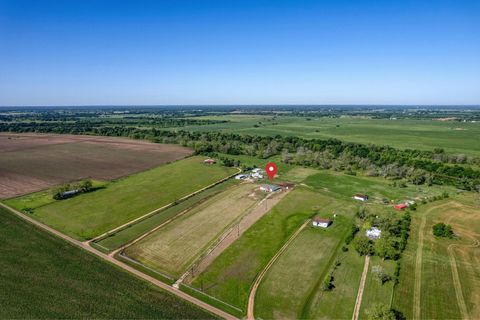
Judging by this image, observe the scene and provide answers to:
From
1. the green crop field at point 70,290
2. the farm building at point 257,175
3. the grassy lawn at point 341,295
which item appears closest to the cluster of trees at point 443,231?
the grassy lawn at point 341,295

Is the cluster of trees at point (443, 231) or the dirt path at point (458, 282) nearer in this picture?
the dirt path at point (458, 282)

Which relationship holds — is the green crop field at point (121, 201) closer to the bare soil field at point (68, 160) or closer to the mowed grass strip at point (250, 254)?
the bare soil field at point (68, 160)

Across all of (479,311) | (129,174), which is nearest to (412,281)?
(479,311)

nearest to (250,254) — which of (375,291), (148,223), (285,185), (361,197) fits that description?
(375,291)

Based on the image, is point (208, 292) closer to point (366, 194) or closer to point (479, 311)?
point (479, 311)

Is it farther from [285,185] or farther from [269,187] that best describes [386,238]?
[285,185]

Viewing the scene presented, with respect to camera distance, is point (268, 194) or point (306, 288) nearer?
point (306, 288)

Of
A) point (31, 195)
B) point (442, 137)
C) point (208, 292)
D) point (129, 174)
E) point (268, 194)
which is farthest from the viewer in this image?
point (442, 137)
